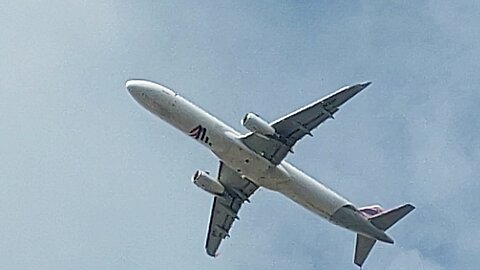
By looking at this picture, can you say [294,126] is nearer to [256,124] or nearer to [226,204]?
[256,124]

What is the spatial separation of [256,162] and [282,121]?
4.82 meters

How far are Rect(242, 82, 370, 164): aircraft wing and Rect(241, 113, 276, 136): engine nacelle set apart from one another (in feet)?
4.03

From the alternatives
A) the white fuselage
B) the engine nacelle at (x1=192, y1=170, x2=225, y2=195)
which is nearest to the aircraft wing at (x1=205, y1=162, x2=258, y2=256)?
the engine nacelle at (x1=192, y1=170, x2=225, y2=195)

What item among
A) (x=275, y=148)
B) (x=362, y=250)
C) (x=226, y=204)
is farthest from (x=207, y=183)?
(x=362, y=250)

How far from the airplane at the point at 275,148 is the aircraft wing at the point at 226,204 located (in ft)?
15.1

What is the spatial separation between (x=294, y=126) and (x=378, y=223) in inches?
529

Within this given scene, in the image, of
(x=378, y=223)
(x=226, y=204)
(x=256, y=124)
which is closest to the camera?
(x=256, y=124)

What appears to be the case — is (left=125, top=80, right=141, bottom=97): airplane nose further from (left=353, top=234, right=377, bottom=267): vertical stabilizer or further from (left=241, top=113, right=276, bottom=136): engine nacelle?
(left=353, top=234, right=377, bottom=267): vertical stabilizer

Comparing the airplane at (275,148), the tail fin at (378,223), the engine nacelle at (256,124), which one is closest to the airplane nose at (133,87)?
the airplane at (275,148)

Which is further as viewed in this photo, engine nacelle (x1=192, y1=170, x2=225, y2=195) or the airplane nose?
engine nacelle (x1=192, y1=170, x2=225, y2=195)

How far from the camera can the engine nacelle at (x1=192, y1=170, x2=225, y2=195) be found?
12125 centimetres

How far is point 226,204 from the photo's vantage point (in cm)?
12531

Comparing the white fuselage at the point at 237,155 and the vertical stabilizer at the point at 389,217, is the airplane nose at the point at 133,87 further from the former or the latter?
the vertical stabilizer at the point at 389,217

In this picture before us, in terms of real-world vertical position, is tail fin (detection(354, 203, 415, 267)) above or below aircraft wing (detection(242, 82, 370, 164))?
below
